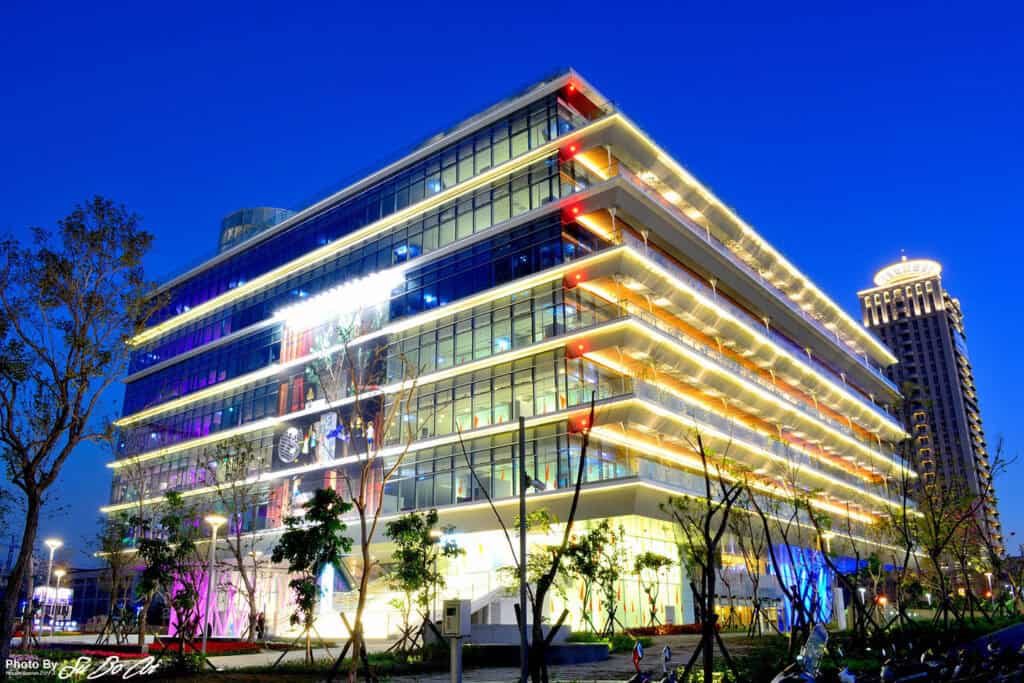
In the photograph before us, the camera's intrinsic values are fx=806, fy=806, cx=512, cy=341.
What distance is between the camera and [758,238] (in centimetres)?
6356

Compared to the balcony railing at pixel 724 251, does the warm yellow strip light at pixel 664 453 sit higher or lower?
lower

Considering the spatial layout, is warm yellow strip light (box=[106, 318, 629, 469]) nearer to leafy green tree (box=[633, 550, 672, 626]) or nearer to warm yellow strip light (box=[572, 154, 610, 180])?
warm yellow strip light (box=[572, 154, 610, 180])

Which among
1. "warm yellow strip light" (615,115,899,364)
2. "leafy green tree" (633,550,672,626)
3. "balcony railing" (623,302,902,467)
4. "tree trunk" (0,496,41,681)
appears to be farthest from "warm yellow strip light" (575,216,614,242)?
"tree trunk" (0,496,41,681)

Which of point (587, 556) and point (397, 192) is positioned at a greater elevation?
point (397, 192)

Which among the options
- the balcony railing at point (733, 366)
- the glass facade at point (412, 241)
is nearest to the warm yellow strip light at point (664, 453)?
the balcony railing at point (733, 366)

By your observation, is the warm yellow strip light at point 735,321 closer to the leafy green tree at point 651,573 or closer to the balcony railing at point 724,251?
the balcony railing at point 724,251

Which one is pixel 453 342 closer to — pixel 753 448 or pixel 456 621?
pixel 753 448

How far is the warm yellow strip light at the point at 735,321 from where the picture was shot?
47125mm

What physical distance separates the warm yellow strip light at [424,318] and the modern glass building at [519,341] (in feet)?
0.50

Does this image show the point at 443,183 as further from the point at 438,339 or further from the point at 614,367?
the point at 614,367

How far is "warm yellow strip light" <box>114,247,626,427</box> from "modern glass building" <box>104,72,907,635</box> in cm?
15

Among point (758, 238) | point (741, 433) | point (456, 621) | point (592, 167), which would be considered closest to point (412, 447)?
point (592, 167)

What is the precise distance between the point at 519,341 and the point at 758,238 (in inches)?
1032

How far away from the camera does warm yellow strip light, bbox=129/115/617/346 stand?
4834 centimetres
